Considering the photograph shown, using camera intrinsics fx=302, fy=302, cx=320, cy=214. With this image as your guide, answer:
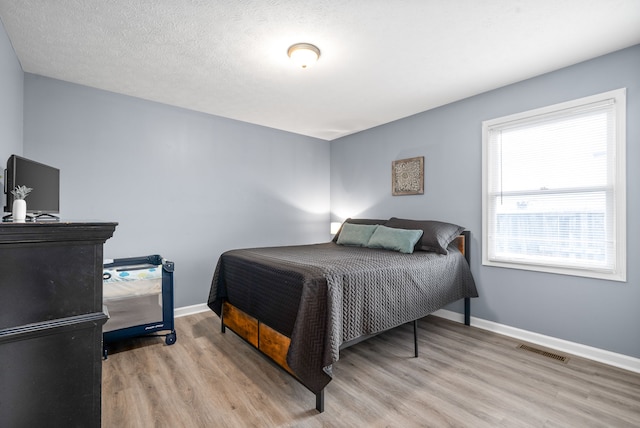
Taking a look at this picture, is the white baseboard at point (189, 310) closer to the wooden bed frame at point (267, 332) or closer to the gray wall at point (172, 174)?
the gray wall at point (172, 174)

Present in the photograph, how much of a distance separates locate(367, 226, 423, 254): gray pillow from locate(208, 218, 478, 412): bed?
0.01 m

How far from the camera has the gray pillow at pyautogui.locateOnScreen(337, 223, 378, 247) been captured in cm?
355

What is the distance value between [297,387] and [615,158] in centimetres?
296

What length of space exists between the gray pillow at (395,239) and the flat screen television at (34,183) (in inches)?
108

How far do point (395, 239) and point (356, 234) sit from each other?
626 millimetres

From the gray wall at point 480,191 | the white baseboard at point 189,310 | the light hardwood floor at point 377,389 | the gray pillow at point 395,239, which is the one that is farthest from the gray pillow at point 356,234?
the white baseboard at point 189,310

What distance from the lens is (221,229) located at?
152 inches

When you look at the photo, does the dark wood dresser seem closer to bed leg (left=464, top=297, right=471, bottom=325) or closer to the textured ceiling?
the textured ceiling

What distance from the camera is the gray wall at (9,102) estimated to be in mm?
2053

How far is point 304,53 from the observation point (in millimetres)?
2271

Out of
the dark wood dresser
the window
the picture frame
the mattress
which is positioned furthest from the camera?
the picture frame

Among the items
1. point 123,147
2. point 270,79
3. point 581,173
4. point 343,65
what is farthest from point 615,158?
point 123,147

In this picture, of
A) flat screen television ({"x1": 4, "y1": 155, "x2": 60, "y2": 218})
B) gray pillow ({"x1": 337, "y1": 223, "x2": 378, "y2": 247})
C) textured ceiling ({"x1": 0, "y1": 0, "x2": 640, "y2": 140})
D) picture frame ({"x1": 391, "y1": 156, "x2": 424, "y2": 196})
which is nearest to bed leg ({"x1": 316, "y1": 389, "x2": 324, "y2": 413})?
gray pillow ({"x1": 337, "y1": 223, "x2": 378, "y2": 247})

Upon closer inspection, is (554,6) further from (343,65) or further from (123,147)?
(123,147)
